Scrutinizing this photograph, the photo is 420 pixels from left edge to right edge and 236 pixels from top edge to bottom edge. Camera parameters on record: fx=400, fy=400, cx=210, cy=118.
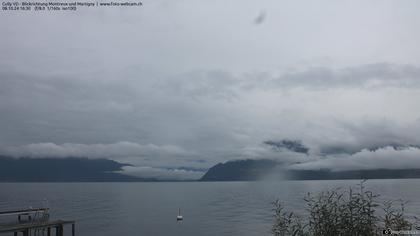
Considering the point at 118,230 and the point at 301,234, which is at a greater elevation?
the point at 301,234

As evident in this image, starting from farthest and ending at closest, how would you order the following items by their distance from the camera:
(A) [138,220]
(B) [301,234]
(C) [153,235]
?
(A) [138,220] → (C) [153,235] → (B) [301,234]

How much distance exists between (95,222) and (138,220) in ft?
42.8

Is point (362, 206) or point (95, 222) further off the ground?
point (362, 206)

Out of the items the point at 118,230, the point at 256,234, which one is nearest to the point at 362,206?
the point at 256,234

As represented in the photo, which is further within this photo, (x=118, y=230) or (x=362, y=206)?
(x=118, y=230)

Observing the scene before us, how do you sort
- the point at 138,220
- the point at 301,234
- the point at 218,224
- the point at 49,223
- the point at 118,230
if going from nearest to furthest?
the point at 301,234 → the point at 49,223 → the point at 118,230 → the point at 218,224 → the point at 138,220

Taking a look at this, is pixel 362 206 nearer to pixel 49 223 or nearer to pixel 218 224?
pixel 49 223

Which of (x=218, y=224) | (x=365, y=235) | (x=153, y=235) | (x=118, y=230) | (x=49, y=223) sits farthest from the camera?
(x=218, y=224)

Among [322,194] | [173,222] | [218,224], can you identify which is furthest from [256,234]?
[322,194]

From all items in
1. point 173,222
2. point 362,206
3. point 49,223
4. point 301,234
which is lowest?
point 173,222

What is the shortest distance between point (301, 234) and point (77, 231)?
9269cm

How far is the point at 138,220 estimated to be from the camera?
12294cm

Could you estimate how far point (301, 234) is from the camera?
1570cm

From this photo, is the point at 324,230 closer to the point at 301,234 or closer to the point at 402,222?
the point at 301,234
